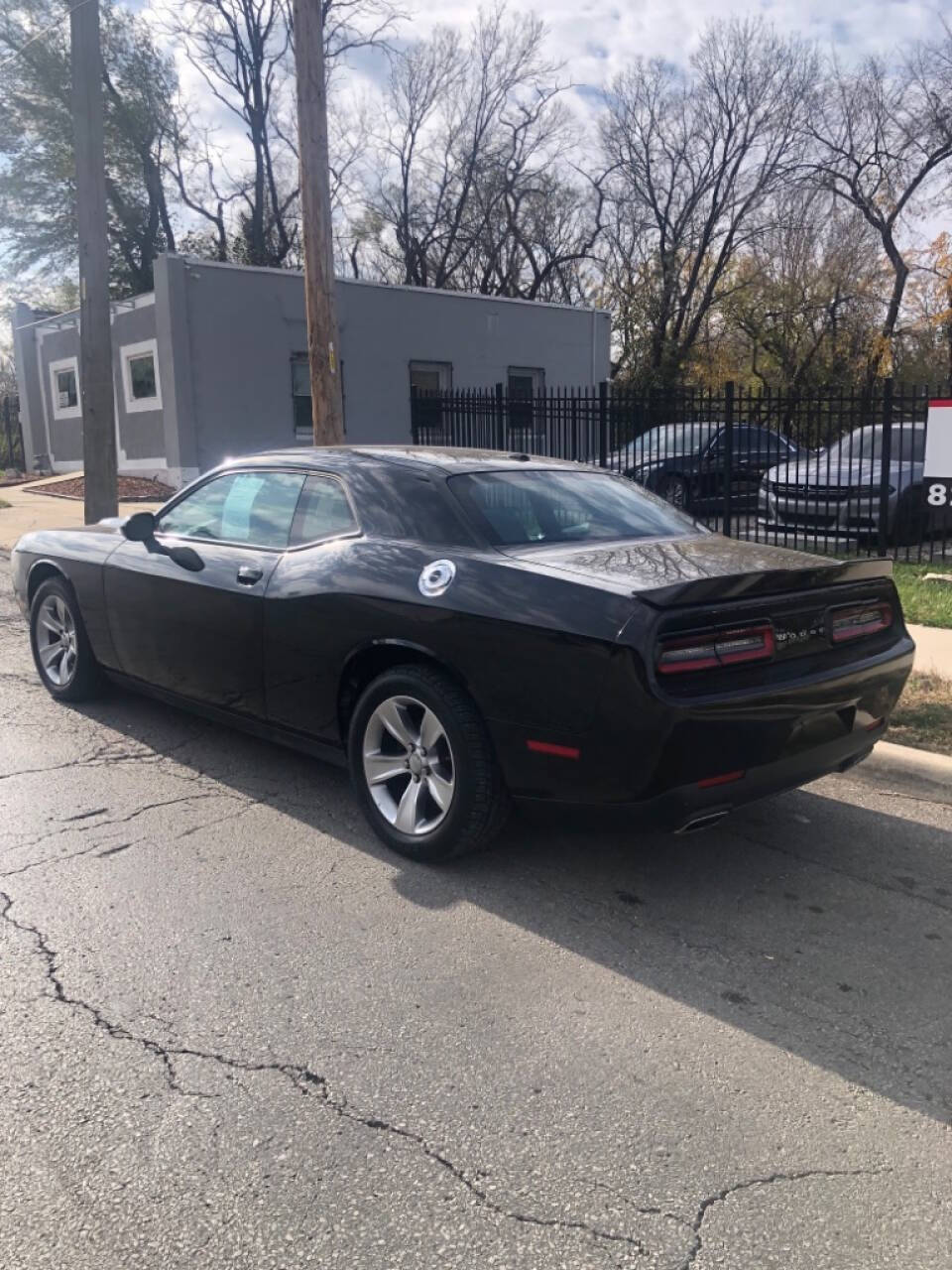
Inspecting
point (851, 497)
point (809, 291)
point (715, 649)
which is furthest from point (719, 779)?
point (809, 291)

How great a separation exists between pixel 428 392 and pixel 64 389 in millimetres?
10973

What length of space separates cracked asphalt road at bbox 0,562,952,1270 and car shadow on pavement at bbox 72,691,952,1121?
14 millimetres

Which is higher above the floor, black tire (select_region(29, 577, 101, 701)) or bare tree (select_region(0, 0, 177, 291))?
bare tree (select_region(0, 0, 177, 291))

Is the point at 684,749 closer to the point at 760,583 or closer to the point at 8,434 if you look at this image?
the point at 760,583

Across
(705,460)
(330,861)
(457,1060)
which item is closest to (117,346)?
(705,460)

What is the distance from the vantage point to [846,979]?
3240 mm

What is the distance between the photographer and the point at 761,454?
14.6 metres

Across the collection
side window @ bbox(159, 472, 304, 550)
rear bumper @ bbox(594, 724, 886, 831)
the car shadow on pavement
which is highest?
side window @ bbox(159, 472, 304, 550)

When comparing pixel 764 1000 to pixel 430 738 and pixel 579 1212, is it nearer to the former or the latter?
pixel 579 1212

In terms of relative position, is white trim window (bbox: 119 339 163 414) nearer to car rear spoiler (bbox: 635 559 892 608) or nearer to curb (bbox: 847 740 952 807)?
curb (bbox: 847 740 952 807)

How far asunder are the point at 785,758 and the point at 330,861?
5.84 ft

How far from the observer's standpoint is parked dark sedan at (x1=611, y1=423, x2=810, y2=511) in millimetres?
14781

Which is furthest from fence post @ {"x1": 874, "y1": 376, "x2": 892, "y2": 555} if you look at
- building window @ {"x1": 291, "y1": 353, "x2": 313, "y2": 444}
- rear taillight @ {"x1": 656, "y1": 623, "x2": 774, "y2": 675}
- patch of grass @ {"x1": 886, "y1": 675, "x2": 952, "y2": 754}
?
building window @ {"x1": 291, "y1": 353, "x2": 313, "y2": 444}

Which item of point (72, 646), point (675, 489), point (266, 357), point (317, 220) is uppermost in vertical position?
point (317, 220)
